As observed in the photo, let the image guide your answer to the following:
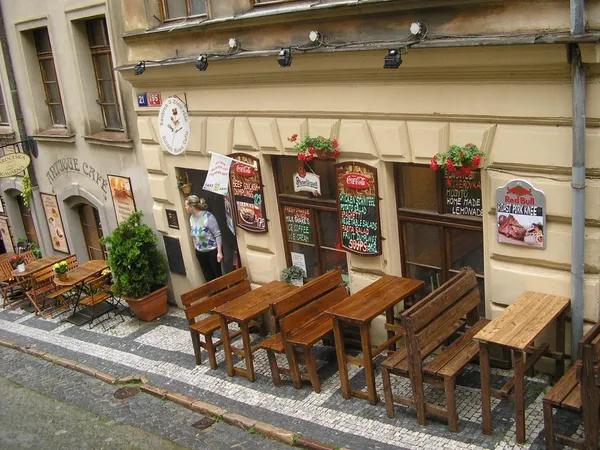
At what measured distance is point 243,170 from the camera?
355 inches

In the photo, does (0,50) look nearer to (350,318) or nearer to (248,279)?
(248,279)

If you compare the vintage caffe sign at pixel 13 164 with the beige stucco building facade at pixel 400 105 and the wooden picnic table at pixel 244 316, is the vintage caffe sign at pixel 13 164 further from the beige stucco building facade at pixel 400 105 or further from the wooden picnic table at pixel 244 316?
the wooden picnic table at pixel 244 316

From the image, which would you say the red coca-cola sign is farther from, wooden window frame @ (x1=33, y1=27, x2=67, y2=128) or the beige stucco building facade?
wooden window frame @ (x1=33, y1=27, x2=67, y2=128)

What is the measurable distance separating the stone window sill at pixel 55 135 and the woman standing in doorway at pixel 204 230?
3.50 meters

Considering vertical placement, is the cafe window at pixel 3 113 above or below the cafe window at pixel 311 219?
above

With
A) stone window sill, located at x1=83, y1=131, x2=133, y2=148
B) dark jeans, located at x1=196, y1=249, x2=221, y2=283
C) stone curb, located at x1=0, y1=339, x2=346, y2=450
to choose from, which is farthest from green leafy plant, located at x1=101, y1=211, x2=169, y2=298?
stone curb, located at x1=0, y1=339, x2=346, y2=450

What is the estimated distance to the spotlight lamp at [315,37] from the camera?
7.32m

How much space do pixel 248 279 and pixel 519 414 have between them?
4521mm

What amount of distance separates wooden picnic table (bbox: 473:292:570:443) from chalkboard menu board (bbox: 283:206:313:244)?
294cm

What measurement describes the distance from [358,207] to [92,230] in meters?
6.99

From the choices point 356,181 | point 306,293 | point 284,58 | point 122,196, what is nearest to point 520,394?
point 306,293

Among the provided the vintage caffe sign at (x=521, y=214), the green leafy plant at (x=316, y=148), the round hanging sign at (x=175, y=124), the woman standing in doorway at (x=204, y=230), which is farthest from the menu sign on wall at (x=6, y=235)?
the vintage caffe sign at (x=521, y=214)

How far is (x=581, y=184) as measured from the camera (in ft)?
20.0

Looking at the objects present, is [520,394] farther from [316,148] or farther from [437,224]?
[316,148]
